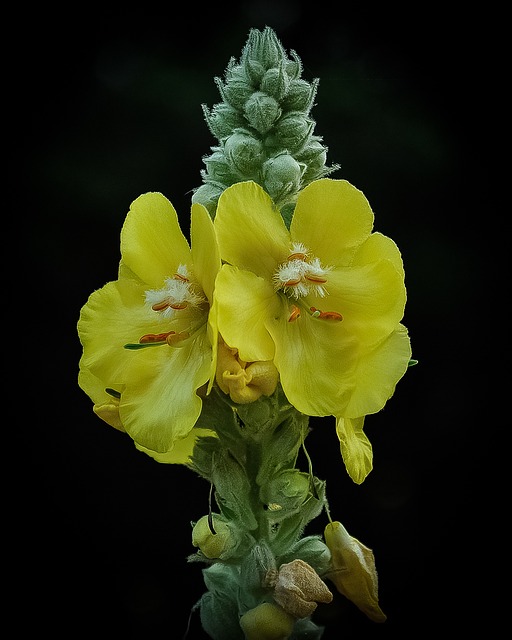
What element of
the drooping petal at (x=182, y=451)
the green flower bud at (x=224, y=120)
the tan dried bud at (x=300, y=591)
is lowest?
the tan dried bud at (x=300, y=591)

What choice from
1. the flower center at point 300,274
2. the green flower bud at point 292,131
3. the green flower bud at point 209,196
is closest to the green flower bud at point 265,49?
the green flower bud at point 292,131

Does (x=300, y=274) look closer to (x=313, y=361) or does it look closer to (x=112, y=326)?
(x=313, y=361)

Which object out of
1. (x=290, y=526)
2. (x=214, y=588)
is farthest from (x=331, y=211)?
(x=214, y=588)

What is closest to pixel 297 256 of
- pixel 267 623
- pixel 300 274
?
pixel 300 274

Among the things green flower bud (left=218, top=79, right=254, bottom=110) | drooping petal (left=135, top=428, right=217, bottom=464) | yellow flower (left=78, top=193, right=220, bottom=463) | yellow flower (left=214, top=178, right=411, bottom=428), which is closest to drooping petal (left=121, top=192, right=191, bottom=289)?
yellow flower (left=78, top=193, right=220, bottom=463)

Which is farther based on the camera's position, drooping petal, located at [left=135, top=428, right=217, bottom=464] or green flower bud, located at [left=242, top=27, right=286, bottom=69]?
drooping petal, located at [left=135, top=428, right=217, bottom=464]

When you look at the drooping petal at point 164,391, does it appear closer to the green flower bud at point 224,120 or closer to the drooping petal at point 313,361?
the drooping petal at point 313,361

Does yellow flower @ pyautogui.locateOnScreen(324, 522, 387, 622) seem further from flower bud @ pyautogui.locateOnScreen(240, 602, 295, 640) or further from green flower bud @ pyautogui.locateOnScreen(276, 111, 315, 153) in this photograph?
green flower bud @ pyautogui.locateOnScreen(276, 111, 315, 153)
